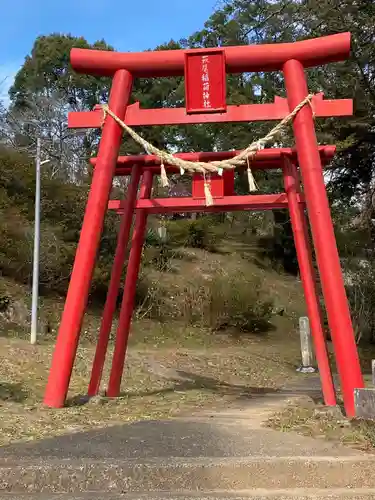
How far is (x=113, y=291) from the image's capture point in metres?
8.23

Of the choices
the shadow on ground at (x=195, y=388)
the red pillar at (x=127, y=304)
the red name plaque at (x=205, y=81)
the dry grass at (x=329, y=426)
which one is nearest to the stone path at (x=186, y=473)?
the dry grass at (x=329, y=426)

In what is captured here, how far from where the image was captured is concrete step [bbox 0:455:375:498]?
3.79m

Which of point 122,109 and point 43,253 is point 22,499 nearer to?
point 122,109

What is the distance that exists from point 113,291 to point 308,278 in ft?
8.92

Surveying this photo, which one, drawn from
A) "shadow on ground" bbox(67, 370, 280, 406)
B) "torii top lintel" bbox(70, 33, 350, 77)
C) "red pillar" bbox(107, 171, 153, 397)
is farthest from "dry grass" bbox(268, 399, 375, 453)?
"torii top lintel" bbox(70, 33, 350, 77)

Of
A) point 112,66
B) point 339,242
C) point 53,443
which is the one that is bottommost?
point 53,443

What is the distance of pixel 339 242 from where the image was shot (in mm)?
22812

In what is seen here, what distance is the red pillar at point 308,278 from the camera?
7.43 meters

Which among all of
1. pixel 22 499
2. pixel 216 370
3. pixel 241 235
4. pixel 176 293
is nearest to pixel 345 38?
pixel 22 499

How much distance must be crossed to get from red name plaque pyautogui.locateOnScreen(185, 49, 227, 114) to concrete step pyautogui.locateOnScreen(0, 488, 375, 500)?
15.8ft

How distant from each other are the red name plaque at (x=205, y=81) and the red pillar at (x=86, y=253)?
2.59ft

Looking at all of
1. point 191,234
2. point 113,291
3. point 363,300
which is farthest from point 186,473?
point 191,234

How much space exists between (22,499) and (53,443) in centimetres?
108

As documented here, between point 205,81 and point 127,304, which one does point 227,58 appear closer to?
point 205,81
